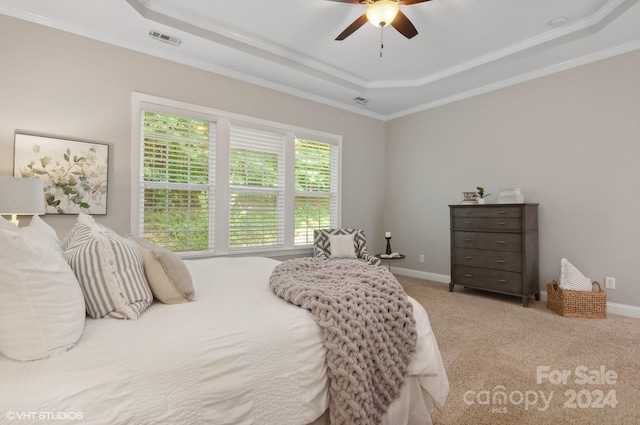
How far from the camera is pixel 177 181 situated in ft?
11.9

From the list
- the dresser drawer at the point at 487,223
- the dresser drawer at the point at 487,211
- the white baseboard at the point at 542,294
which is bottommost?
the white baseboard at the point at 542,294

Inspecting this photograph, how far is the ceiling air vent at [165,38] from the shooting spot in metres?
3.10

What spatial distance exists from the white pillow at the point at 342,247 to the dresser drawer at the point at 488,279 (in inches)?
55.2

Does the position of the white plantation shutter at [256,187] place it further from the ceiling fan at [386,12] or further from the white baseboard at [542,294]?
the white baseboard at [542,294]

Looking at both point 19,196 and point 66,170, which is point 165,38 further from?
point 19,196

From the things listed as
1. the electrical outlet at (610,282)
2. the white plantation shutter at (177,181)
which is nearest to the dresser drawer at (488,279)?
the electrical outlet at (610,282)

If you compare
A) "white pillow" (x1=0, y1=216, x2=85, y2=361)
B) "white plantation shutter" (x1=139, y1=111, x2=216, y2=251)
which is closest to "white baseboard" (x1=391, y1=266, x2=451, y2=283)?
"white plantation shutter" (x1=139, y1=111, x2=216, y2=251)

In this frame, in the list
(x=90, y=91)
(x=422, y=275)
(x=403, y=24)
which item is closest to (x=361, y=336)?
(x=403, y=24)

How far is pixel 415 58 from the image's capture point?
3.81 m

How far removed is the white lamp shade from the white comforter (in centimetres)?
163

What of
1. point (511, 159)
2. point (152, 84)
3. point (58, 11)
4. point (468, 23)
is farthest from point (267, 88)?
point (511, 159)

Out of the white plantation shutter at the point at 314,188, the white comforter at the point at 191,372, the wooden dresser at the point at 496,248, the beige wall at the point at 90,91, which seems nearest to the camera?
the white comforter at the point at 191,372

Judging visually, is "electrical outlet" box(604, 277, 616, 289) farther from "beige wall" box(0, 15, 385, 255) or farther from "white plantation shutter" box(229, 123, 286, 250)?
"beige wall" box(0, 15, 385, 255)

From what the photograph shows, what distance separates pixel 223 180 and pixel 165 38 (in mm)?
1552
